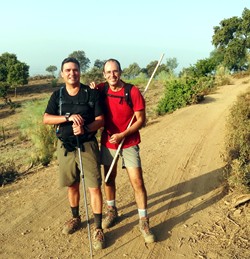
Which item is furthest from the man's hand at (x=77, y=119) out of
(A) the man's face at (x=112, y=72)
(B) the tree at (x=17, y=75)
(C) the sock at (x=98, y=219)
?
(B) the tree at (x=17, y=75)

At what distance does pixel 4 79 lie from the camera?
3644 cm

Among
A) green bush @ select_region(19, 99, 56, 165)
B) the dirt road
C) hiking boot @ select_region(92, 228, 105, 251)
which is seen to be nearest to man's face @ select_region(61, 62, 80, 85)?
hiking boot @ select_region(92, 228, 105, 251)

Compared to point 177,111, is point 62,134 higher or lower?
higher

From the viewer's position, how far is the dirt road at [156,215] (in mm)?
4367

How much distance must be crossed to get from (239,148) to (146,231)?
3.12 meters

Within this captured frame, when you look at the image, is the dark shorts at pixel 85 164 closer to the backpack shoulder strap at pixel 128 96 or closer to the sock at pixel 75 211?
the sock at pixel 75 211

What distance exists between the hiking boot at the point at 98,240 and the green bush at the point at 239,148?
2.15 meters

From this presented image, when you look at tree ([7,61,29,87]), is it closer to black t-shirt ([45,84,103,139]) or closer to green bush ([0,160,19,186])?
green bush ([0,160,19,186])

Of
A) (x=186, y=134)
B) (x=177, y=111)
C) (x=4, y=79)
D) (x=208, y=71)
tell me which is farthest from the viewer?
(x=4, y=79)

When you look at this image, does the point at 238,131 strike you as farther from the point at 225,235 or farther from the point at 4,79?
the point at 4,79

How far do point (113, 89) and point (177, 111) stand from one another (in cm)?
881

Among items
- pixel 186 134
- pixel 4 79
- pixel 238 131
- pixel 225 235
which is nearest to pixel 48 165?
pixel 186 134

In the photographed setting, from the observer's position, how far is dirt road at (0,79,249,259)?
14.3ft

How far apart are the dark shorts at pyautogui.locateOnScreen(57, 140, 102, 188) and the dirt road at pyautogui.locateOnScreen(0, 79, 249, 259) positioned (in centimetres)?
84
